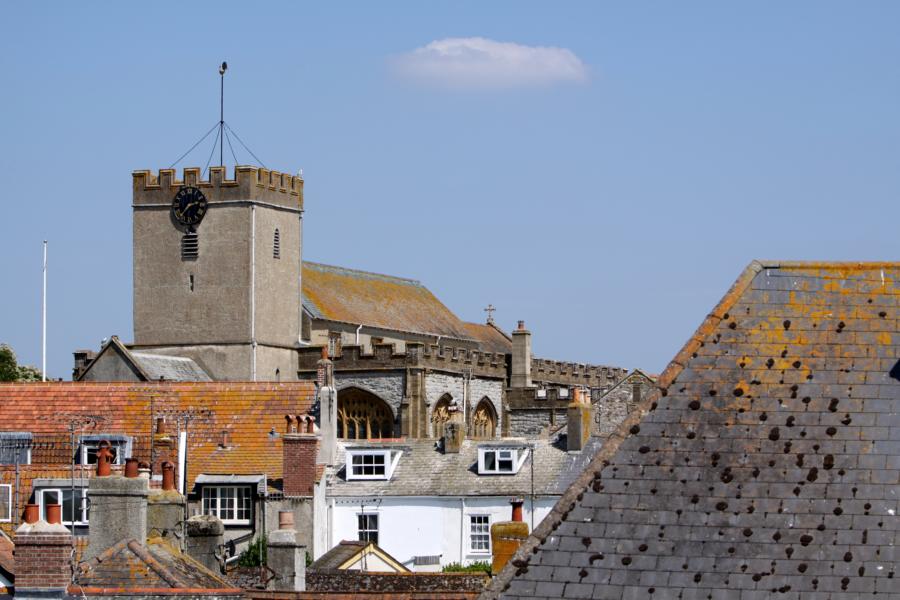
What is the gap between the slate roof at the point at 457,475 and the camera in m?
57.4

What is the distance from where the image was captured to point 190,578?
83.1 feet

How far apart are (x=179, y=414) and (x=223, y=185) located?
4096 cm

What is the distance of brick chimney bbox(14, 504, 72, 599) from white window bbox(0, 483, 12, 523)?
23.6 meters

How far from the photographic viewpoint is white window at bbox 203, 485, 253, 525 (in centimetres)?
5628

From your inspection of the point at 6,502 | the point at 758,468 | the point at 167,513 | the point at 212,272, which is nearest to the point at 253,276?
the point at 212,272

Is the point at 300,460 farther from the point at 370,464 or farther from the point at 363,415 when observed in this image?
the point at 363,415

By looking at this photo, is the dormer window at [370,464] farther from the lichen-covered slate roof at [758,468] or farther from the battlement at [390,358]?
the lichen-covered slate roof at [758,468]

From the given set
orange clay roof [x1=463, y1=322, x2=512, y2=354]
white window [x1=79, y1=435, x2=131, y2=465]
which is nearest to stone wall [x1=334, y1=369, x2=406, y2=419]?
orange clay roof [x1=463, y1=322, x2=512, y2=354]

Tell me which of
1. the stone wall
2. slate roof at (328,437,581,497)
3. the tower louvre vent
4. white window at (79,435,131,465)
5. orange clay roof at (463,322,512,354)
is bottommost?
slate roof at (328,437,581,497)

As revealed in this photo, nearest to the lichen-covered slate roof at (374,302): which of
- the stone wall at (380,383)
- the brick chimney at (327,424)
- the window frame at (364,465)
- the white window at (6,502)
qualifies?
the stone wall at (380,383)

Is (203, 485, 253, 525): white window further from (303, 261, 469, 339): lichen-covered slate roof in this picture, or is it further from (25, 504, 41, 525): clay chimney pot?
(303, 261, 469, 339): lichen-covered slate roof

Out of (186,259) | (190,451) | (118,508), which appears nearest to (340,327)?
(186,259)

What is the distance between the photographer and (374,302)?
111875mm

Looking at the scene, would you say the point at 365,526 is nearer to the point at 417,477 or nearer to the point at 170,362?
the point at 417,477
